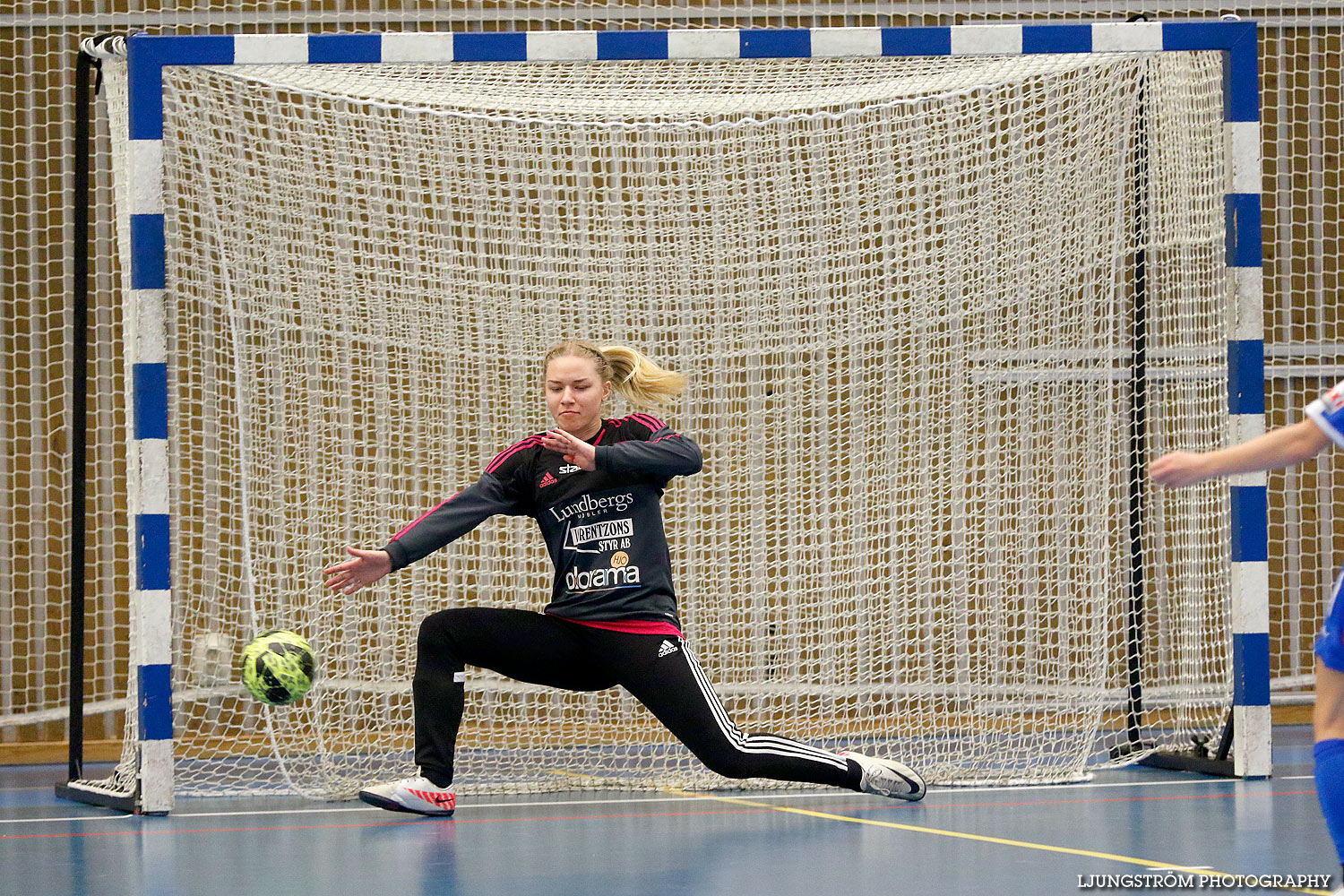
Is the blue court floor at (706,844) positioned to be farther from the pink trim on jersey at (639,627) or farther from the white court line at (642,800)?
the pink trim on jersey at (639,627)

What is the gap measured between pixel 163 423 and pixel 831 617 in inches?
109

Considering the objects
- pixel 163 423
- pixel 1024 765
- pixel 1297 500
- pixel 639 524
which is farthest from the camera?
pixel 1297 500

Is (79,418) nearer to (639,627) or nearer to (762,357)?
(639,627)

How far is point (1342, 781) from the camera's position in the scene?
2439mm

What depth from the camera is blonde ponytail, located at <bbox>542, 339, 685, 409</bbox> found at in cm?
451

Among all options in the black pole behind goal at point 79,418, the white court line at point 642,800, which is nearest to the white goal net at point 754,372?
the white court line at point 642,800

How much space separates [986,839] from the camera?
4.03 metres

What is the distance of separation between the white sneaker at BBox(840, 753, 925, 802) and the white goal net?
3.19 ft

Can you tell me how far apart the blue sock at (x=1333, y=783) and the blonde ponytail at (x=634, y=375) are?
2447mm

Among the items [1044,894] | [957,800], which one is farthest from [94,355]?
[1044,894]

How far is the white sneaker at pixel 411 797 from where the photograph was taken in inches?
164

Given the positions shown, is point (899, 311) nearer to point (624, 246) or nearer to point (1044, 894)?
point (624, 246)

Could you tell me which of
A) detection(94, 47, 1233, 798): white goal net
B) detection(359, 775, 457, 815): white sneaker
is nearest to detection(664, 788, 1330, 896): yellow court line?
detection(94, 47, 1233, 798): white goal net

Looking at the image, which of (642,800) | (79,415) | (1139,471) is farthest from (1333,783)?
(79,415)
